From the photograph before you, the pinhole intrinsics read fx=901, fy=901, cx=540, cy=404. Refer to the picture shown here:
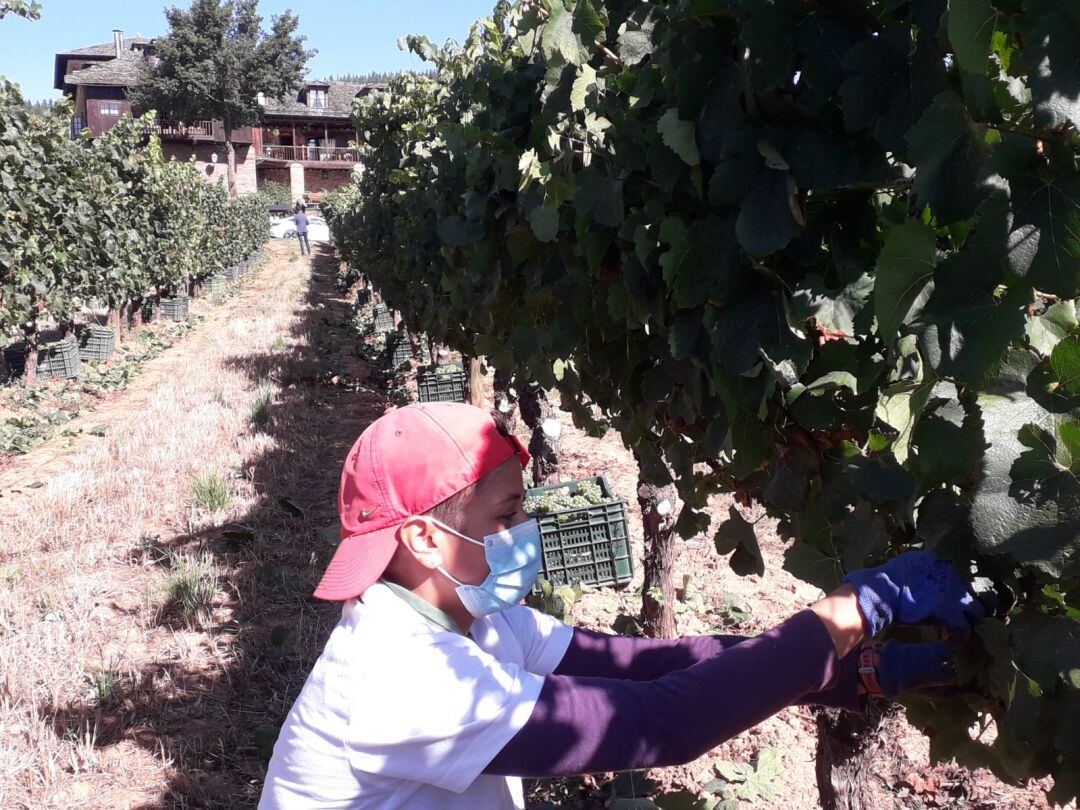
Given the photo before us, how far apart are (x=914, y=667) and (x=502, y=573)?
2.42 ft

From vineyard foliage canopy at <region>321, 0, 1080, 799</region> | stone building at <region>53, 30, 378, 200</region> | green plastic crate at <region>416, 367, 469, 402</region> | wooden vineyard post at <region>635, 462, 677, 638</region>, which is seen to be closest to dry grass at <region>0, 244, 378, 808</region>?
green plastic crate at <region>416, 367, 469, 402</region>

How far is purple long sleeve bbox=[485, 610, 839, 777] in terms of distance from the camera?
1.38 metres

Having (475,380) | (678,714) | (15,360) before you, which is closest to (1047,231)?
(678,714)

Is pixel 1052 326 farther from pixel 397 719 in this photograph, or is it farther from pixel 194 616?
pixel 194 616

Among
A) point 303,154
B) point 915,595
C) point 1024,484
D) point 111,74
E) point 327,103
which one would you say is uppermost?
point 111,74

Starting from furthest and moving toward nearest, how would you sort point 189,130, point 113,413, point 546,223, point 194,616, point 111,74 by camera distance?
point 189,130
point 111,74
point 113,413
point 194,616
point 546,223

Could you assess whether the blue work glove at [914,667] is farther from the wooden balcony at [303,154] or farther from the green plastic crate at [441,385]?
the wooden balcony at [303,154]

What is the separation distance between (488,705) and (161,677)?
3.62 metres

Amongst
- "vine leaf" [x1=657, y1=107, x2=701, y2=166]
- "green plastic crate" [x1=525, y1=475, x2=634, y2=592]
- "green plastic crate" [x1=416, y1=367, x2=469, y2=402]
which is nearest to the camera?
"vine leaf" [x1=657, y1=107, x2=701, y2=166]

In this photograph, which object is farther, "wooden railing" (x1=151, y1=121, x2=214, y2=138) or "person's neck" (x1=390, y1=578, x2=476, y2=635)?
"wooden railing" (x1=151, y1=121, x2=214, y2=138)

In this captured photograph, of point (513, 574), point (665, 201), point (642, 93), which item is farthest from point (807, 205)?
point (513, 574)

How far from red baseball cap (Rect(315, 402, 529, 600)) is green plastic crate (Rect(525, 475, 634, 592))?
3.81 m

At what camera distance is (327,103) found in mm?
60062

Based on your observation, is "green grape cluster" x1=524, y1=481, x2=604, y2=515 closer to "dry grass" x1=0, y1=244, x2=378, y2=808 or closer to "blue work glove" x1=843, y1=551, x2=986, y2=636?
"dry grass" x1=0, y1=244, x2=378, y2=808
